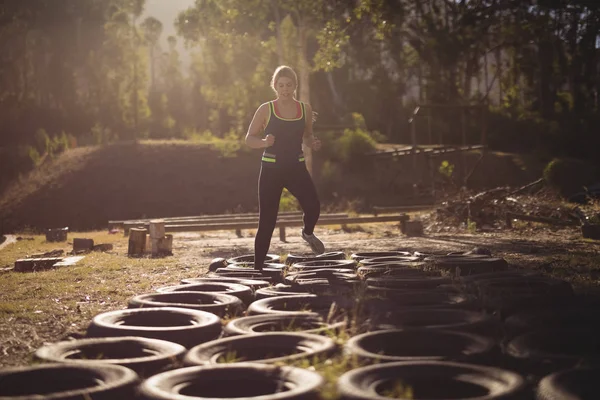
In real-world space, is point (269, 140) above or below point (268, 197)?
above

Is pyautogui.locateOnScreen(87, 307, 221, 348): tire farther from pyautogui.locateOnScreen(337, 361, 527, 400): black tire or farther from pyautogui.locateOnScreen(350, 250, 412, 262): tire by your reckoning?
pyautogui.locateOnScreen(350, 250, 412, 262): tire

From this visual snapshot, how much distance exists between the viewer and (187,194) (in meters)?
29.3

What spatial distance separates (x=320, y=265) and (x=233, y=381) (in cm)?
494

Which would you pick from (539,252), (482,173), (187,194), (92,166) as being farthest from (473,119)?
(539,252)

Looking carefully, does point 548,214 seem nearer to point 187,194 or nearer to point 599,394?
point 599,394

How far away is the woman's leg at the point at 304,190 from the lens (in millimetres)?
7941

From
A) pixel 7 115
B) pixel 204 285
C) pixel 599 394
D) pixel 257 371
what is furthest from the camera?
pixel 7 115

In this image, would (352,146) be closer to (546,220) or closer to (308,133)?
(546,220)

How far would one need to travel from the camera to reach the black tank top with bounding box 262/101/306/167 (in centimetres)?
784

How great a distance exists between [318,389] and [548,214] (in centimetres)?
1392

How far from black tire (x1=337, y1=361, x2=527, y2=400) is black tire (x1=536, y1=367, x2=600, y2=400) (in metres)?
0.13

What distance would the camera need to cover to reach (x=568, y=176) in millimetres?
26594

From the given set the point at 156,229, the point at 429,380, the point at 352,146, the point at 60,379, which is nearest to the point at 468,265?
the point at 429,380

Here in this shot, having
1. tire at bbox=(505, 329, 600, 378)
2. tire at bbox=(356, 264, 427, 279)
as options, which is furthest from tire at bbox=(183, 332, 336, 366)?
tire at bbox=(356, 264, 427, 279)
